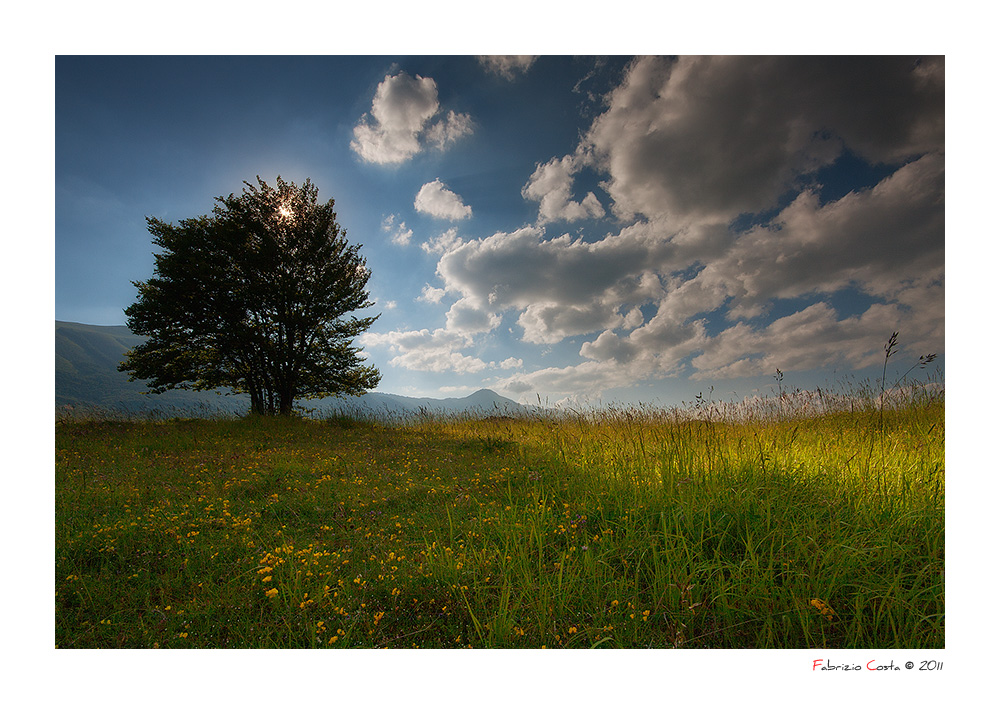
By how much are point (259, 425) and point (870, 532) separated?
13193 millimetres

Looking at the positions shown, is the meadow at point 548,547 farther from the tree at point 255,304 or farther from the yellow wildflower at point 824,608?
the tree at point 255,304

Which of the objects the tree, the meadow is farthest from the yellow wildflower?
the tree

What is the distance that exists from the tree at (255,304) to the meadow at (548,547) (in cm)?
1023

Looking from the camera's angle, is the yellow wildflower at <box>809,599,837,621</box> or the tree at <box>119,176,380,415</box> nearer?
the yellow wildflower at <box>809,599,837,621</box>

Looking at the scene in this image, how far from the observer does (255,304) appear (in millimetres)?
15445

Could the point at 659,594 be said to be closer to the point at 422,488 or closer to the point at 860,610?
the point at 860,610

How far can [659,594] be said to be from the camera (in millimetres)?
2604

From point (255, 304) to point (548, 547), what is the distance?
53.7ft

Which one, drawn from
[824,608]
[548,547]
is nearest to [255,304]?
[548,547]

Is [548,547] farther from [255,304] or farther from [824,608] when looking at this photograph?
[255,304]

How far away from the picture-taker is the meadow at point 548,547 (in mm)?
2408

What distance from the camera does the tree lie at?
587 inches

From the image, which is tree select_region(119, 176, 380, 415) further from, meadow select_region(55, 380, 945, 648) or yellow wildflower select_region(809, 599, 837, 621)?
yellow wildflower select_region(809, 599, 837, 621)

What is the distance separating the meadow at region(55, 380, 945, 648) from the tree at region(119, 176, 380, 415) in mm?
10232
